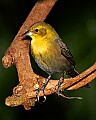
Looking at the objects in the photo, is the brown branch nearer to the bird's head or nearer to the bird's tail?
the bird's head

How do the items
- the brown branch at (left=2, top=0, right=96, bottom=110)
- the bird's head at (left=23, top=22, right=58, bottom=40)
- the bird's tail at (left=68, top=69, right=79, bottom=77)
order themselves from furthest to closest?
1. the bird's tail at (left=68, top=69, right=79, bottom=77)
2. the bird's head at (left=23, top=22, right=58, bottom=40)
3. the brown branch at (left=2, top=0, right=96, bottom=110)

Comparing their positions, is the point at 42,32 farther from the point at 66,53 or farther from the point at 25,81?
the point at 25,81

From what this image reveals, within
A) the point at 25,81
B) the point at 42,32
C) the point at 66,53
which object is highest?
the point at 42,32

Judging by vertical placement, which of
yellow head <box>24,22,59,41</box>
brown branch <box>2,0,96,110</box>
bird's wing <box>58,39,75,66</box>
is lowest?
brown branch <box>2,0,96,110</box>

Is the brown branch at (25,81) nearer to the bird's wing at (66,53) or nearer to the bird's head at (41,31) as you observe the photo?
the bird's head at (41,31)

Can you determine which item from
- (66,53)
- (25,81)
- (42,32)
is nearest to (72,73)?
(66,53)

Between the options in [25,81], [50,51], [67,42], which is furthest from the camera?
[67,42]

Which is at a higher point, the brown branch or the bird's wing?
the bird's wing

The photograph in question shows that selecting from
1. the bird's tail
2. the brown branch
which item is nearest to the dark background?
the bird's tail
